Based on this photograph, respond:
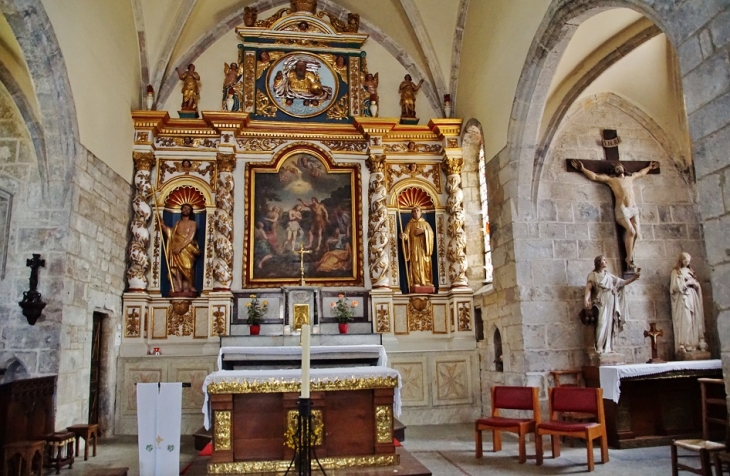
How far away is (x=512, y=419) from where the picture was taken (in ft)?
20.7

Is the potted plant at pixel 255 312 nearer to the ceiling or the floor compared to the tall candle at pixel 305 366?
nearer to the ceiling

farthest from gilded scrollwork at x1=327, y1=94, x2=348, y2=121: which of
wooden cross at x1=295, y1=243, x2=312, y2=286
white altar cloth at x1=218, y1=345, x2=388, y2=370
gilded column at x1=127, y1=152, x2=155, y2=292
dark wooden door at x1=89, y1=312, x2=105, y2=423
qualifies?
dark wooden door at x1=89, y1=312, x2=105, y2=423

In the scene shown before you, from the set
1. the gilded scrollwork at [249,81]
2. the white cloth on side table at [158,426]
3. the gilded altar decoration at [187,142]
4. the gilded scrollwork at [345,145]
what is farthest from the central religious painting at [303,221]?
the white cloth on side table at [158,426]

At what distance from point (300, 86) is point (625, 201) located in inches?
233

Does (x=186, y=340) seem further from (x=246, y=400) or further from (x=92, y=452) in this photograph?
(x=246, y=400)

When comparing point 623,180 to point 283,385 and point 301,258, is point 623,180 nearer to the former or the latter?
point 301,258

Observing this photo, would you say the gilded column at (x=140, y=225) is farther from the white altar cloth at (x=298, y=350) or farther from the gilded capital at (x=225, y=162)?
the white altar cloth at (x=298, y=350)

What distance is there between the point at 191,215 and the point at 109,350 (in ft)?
8.55

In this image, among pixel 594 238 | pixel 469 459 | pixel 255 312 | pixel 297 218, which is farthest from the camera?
pixel 297 218

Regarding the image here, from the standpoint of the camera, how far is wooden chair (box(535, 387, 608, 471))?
5766 millimetres

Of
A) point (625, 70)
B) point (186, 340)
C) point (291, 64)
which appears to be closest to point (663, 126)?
point (625, 70)

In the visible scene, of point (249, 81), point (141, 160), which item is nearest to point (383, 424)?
point (141, 160)

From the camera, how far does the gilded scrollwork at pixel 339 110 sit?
10.9 meters

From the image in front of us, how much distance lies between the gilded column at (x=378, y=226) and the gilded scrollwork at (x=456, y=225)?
110 centimetres
